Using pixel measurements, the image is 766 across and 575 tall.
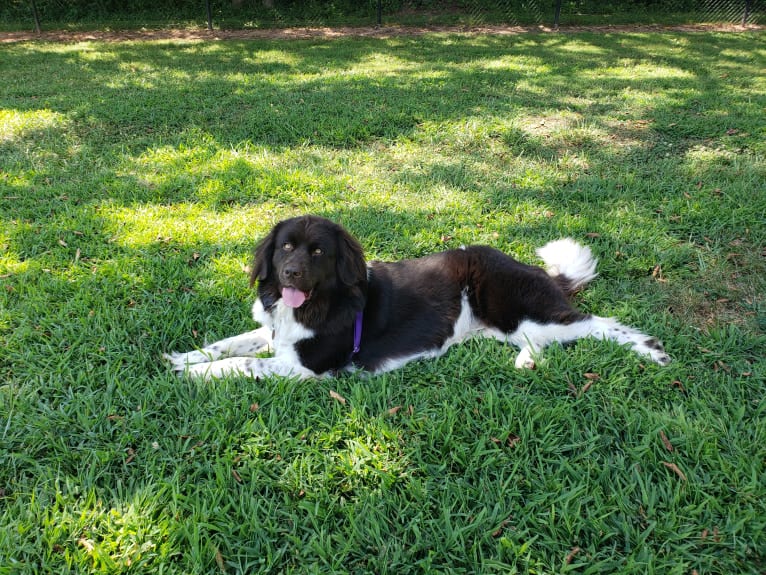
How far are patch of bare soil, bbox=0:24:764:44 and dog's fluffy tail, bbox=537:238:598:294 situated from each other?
488 inches

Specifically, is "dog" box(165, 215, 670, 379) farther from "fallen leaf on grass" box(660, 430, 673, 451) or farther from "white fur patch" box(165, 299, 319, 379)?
"fallen leaf on grass" box(660, 430, 673, 451)

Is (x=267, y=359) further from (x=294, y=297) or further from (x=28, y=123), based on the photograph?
(x=28, y=123)

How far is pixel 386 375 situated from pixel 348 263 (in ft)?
2.26

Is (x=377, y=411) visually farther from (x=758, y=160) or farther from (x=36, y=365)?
(x=758, y=160)

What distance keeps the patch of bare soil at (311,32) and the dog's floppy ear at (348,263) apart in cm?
1300

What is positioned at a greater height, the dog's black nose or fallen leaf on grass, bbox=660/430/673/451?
the dog's black nose

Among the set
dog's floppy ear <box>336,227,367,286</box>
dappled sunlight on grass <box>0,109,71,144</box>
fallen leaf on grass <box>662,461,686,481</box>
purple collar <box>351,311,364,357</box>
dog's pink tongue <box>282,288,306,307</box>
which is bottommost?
fallen leaf on grass <box>662,461,686,481</box>

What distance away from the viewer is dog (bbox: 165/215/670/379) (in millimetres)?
2908

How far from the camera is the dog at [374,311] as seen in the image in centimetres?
291

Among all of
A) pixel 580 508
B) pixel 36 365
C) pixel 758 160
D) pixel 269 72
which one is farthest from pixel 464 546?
pixel 269 72

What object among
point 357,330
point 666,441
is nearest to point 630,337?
point 666,441

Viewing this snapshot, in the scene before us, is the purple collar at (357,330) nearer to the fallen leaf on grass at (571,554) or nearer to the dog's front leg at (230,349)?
the dog's front leg at (230,349)

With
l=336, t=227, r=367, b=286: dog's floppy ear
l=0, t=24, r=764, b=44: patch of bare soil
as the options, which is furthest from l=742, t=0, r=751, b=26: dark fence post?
l=336, t=227, r=367, b=286: dog's floppy ear

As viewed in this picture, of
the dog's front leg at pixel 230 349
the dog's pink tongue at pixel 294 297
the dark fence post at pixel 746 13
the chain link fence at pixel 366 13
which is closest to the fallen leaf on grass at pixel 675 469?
the dog's pink tongue at pixel 294 297
